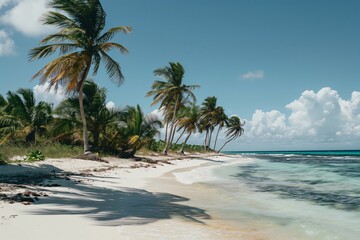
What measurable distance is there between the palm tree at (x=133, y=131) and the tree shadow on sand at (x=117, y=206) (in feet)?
45.0

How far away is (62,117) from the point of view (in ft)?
68.6

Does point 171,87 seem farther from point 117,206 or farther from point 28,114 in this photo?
point 117,206

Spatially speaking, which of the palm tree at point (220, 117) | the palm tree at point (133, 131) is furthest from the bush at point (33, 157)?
the palm tree at point (220, 117)

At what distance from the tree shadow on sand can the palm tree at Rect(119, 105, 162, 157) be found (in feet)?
45.0

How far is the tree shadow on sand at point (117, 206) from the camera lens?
5.74 meters

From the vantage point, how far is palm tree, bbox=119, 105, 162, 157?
22844 millimetres

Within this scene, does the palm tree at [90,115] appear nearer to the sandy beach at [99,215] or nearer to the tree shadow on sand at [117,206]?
the sandy beach at [99,215]

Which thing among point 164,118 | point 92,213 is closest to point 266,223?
point 92,213

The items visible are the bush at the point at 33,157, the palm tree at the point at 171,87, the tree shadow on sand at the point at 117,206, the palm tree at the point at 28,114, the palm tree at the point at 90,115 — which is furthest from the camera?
the palm tree at the point at 171,87

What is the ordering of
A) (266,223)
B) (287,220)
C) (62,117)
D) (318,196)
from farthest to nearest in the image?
1. (62,117)
2. (318,196)
3. (287,220)
4. (266,223)

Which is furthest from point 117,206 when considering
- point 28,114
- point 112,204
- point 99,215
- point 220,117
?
point 220,117

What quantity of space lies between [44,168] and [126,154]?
9977 millimetres

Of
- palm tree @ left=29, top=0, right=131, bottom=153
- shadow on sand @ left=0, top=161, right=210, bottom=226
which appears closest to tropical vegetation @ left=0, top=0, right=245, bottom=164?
palm tree @ left=29, top=0, right=131, bottom=153

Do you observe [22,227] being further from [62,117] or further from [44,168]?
[62,117]
